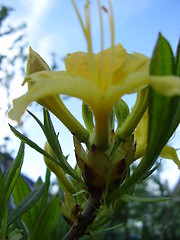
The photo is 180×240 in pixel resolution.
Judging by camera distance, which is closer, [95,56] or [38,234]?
[95,56]

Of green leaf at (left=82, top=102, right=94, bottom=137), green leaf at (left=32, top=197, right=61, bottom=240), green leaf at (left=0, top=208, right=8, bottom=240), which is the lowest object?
green leaf at (left=32, top=197, right=61, bottom=240)

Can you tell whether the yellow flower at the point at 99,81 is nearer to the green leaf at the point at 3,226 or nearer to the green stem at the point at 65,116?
the green stem at the point at 65,116

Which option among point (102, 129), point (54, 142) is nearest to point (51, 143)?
point (54, 142)

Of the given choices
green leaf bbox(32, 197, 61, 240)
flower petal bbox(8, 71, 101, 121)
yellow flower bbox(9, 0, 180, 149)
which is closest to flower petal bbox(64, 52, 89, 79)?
yellow flower bbox(9, 0, 180, 149)

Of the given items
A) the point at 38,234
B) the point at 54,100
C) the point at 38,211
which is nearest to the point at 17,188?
the point at 38,211

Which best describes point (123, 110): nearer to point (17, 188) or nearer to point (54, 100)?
point (54, 100)

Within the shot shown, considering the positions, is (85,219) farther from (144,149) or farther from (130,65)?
(130,65)

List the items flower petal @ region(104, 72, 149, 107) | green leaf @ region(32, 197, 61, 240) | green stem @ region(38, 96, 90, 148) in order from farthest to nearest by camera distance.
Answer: green leaf @ region(32, 197, 61, 240) < green stem @ region(38, 96, 90, 148) < flower petal @ region(104, 72, 149, 107)

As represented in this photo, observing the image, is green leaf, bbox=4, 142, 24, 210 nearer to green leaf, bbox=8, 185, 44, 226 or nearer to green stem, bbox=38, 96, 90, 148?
green leaf, bbox=8, 185, 44, 226
